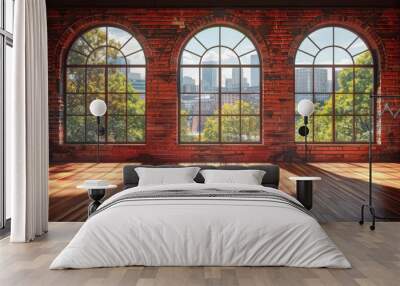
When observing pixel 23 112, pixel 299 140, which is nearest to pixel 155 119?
pixel 299 140

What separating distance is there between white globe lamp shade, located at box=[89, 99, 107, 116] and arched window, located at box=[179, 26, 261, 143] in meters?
1.90

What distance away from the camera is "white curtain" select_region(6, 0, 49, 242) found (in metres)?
5.08

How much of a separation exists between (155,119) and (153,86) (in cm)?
75

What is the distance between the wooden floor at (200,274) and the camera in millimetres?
3787

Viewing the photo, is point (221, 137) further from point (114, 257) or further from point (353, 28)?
point (114, 257)

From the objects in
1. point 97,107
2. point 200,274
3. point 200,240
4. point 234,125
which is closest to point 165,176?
point 200,240

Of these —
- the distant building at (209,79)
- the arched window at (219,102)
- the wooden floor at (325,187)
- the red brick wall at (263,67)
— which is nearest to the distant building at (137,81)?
the red brick wall at (263,67)

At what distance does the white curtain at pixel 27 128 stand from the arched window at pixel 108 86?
277 inches

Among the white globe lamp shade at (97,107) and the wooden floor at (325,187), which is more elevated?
the white globe lamp shade at (97,107)

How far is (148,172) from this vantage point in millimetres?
6227

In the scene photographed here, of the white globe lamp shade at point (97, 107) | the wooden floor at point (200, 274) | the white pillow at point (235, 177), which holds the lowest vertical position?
the wooden floor at point (200, 274)

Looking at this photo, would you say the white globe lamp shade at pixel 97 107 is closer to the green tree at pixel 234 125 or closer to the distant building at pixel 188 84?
the distant building at pixel 188 84

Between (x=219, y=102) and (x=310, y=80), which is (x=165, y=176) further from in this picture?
(x=310, y=80)

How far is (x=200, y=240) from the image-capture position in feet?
14.1
